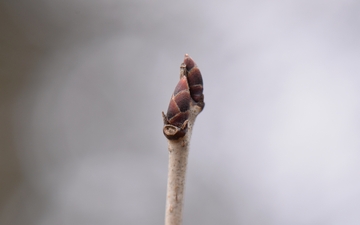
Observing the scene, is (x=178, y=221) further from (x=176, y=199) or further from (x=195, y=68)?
(x=195, y=68)

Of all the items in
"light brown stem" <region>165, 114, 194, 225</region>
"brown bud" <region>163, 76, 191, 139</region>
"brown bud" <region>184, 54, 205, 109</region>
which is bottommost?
"light brown stem" <region>165, 114, 194, 225</region>

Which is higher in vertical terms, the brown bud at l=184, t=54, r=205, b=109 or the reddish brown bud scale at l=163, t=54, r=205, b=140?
the brown bud at l=184, t=54, r=205, b=109

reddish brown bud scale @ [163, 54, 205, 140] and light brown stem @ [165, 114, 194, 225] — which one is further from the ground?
reddish brown bud scale @ [163, 54, 205, 140]

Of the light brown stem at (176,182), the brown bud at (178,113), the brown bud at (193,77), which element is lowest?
the light brown stem at (176,182)

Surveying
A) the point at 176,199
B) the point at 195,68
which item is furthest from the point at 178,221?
the point at 195,68

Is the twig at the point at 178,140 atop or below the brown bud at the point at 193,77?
below

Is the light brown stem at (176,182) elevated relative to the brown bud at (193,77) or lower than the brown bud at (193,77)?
lower

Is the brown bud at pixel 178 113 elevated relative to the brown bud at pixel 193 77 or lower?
lower

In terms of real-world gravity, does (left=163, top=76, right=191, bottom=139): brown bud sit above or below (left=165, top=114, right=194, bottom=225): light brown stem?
above
